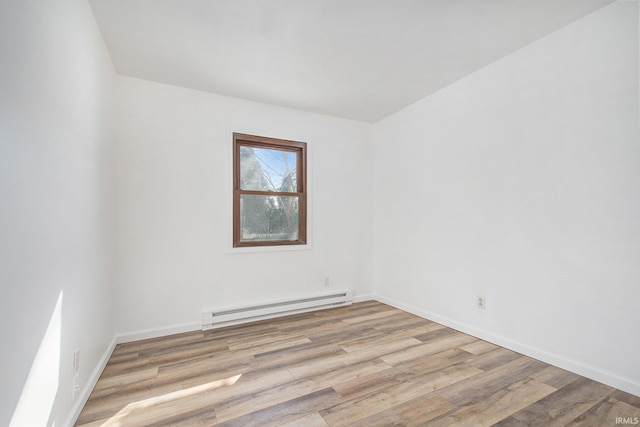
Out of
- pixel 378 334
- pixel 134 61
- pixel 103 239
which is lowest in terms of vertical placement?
pixel 378 334

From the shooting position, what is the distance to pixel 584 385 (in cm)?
188

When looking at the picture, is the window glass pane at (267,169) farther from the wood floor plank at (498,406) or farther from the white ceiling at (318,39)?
the wood floor plank at (498,406)

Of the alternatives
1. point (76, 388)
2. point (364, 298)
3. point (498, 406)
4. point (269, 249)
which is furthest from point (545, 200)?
point (76, 388)

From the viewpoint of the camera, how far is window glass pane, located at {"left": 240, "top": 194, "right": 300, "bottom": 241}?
130 inches

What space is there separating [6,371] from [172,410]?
989mm

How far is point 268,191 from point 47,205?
89.1 inches

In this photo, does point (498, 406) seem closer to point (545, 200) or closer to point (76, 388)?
point (545, 200)

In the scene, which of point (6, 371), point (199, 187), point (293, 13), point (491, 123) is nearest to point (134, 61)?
point (199, 187)

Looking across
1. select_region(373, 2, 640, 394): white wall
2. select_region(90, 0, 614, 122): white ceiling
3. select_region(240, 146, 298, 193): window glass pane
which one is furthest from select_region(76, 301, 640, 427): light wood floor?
select_region(90, 0, 614, 122): white ceiling

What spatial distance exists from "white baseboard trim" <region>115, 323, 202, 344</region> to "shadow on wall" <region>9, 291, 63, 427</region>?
1.43 meters

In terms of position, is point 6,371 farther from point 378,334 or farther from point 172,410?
point 378,334

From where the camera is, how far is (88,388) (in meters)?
1.80

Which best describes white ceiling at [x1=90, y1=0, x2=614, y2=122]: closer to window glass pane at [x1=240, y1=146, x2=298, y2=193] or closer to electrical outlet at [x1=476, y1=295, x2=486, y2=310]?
window glass pane at [x1=240, y1=146, x2=298, y2=193]

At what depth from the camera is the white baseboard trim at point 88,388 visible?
1528mm
